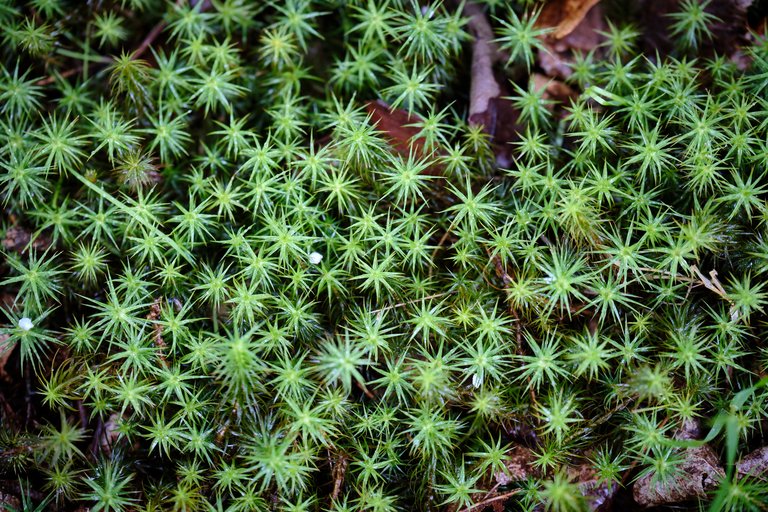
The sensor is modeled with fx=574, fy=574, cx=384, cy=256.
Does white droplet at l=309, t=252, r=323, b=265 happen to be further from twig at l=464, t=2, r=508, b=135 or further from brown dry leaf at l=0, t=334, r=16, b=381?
brown dry leaf at l=0, t=334, r=16, b=381

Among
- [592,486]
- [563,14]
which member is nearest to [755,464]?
[592,486]

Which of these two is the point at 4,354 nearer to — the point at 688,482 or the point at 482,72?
the point at 482,72

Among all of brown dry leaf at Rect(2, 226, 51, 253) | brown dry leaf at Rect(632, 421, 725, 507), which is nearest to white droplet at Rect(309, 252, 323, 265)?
brown dry leaf at Rect(2, 226, 51, 253)

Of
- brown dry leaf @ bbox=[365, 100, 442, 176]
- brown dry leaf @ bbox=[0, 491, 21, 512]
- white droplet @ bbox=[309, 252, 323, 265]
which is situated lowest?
brown dry leaf @ bbox=[0, 491, 21, 512]

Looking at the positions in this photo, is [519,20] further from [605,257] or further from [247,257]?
[247,257]

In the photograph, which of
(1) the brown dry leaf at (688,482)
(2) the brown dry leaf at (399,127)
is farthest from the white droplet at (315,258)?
(1) the brown dry leaf at (688,482)

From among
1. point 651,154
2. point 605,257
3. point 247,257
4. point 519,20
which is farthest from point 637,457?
point 519,20
